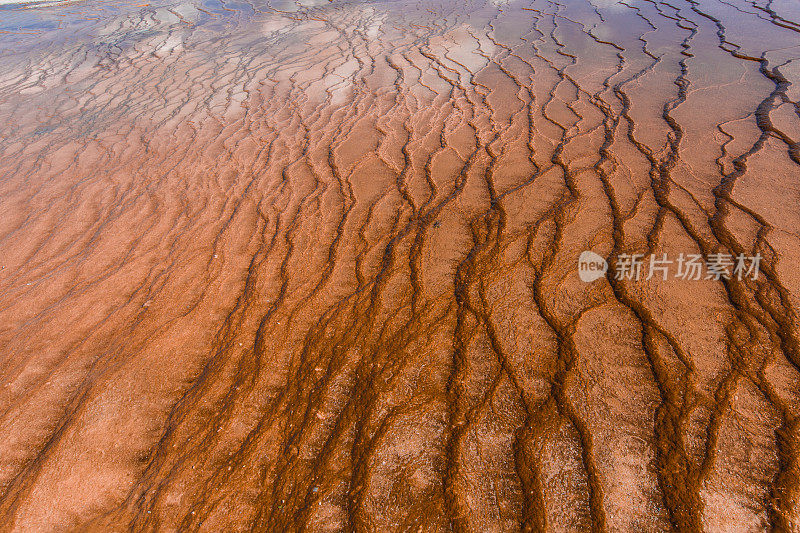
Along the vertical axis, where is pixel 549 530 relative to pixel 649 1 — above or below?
below

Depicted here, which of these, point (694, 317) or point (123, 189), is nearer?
point (694, 317)

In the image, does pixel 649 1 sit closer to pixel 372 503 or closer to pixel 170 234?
pixel 170 234

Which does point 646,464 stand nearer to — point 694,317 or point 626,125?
point 694,317

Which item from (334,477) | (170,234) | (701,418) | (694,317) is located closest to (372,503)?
(334,477)

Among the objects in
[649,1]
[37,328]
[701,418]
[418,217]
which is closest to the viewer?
[701,418]

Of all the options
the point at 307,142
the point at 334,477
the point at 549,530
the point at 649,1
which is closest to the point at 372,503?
the point at 334,477

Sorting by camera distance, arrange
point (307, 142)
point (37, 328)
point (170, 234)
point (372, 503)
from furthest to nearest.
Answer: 1. point (307, 142)
2. point (170, 234)
3. point (37, 328)
4. point (372, 503)
